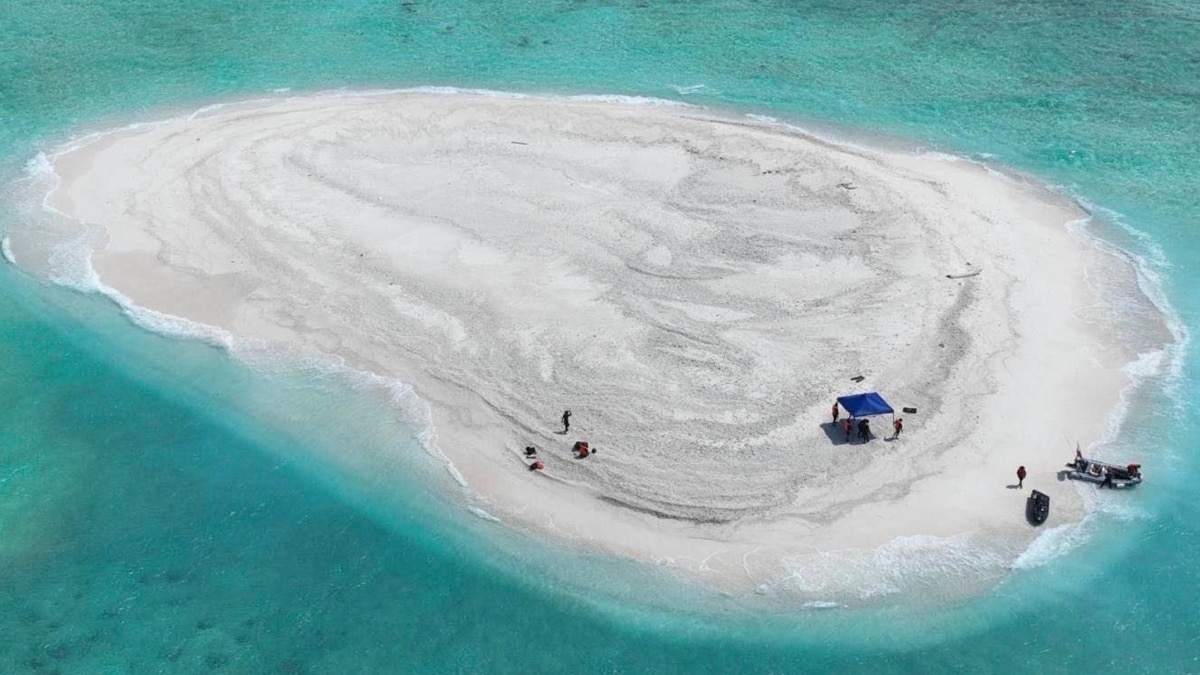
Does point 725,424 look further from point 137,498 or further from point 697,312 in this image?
point 137,498

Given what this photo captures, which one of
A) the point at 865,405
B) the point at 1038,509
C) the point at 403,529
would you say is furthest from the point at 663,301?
the point at 1038,509

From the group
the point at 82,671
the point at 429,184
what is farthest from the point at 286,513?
the point at 429,184

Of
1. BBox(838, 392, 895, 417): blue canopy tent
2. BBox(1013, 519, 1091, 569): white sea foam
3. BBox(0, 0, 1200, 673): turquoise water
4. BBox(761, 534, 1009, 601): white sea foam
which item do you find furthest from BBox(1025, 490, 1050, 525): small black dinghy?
BBox(838, 392, 895, 417): blue canopy tent

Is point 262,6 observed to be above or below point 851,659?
above

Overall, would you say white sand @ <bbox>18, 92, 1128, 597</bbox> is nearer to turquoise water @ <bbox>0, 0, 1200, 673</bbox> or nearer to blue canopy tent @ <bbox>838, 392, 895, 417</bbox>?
blue canopy tent @ <bbox>838, 392, 895, 417</bbox>

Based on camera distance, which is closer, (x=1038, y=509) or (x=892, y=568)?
(x=892, y=568)

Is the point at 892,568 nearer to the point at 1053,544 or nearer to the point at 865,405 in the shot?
the point at 1053,544

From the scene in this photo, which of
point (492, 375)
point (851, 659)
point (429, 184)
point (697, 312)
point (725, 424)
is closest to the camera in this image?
point (851, 659)

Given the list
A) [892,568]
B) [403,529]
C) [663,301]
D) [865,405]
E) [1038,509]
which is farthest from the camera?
[663,301]
